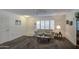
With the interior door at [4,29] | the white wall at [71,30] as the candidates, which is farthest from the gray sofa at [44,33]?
the interior door at [4,29]

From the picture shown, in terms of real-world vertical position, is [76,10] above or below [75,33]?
above

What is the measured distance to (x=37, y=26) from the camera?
9.91ft

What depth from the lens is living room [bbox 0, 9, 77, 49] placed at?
114 inches

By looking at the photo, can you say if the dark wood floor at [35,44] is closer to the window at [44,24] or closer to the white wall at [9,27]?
the white wall at [9,27]

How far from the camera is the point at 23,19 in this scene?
299 cm

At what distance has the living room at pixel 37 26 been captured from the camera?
2.90 metres

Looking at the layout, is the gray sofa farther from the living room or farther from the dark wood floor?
the dark wood floor

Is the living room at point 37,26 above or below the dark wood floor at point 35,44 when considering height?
above

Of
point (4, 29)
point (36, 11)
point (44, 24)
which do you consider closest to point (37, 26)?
point (44, 24)

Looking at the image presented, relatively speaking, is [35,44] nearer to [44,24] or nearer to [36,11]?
[44,24]
